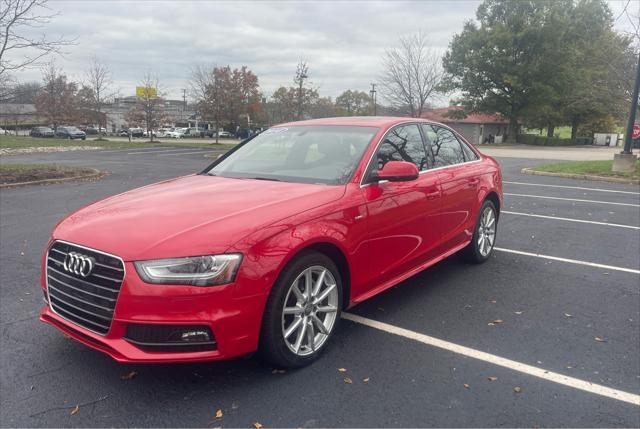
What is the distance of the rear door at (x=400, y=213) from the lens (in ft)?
12.2

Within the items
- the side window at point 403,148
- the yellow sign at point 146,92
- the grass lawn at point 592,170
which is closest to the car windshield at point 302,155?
the side window at point 403,148

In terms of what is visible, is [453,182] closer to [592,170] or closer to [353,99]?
[592,170]

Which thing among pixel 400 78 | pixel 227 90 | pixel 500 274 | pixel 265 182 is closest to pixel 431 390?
pixel 265 182

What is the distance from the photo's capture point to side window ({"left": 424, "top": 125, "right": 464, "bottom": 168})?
16.0 feet

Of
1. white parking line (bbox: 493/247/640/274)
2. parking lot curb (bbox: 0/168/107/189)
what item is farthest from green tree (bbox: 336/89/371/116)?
white parking line (bbox: 493/247/640/274)

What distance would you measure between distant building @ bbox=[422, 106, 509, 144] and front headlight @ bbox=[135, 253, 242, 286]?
50.6m

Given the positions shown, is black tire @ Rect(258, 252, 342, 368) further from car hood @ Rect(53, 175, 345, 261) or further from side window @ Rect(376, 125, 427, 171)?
side window @ Rect(376, 125, 427, 171)

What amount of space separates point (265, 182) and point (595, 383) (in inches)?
106

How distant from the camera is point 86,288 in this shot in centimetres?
282

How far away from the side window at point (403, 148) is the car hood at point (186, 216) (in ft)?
2.53

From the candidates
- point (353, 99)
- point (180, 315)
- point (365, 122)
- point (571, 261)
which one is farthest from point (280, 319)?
point (353, 99)

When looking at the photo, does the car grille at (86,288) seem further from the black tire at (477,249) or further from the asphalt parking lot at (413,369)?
the black tire at (477,249)

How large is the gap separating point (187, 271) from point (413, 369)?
1.66 meters

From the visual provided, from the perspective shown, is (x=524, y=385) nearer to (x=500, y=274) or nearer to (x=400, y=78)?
(x=500, y=274)
